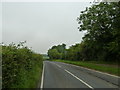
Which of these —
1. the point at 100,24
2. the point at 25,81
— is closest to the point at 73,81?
the point at 25,81

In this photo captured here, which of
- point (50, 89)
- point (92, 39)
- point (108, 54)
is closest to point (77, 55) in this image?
point (108, 54)

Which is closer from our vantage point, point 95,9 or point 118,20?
point 118,20

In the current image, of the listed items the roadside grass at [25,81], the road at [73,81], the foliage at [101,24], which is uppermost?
the foliage at [101,24]

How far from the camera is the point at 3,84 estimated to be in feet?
Result: 25.8

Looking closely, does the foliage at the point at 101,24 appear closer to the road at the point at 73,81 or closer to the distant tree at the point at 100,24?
the distant tree at the point at 100,24

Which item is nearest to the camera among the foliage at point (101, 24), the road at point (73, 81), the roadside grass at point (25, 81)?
the roadside grass at point (25, 81)

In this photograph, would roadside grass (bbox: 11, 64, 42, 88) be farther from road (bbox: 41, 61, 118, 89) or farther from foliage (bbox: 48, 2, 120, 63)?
foliage (bbox: 48, 2, 120, 63)

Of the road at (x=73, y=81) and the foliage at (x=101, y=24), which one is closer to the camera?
the road at (x=73, y=81)

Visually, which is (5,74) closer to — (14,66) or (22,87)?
(14,66)

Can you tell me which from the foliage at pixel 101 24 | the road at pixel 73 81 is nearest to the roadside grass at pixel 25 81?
the road at pixel 73 81

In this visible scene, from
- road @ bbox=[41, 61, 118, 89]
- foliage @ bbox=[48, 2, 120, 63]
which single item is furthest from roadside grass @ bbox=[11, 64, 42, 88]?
foliage @ bbox=[48, 2, 120, 63]

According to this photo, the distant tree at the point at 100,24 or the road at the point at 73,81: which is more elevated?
the distant tree at the point at 100,24

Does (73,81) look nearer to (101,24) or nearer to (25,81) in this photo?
(25,81)

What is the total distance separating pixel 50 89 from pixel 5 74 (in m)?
4.59
